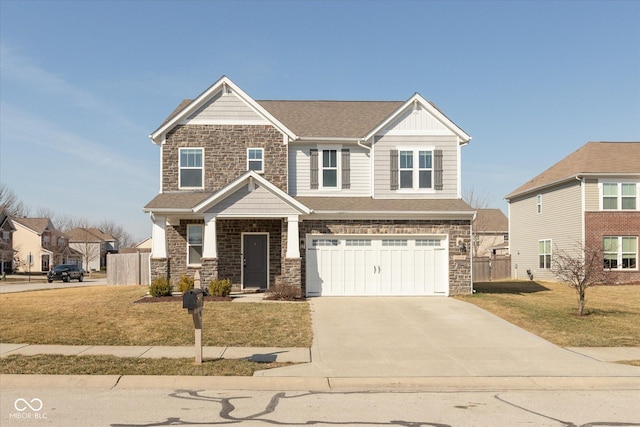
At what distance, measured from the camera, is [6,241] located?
66562mm

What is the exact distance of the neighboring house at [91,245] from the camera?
87.6 meters

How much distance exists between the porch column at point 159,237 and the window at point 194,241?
1.13 metres

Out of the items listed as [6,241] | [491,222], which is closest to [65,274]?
[6,241]

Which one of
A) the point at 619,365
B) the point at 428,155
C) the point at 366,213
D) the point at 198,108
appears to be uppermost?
the point at 198,108

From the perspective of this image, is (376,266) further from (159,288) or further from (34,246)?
(34,246)

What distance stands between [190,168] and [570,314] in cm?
1496

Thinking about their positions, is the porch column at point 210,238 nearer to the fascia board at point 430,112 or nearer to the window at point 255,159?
the window at point 255,159

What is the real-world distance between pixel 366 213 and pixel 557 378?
11.8m

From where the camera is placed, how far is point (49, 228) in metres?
78.3

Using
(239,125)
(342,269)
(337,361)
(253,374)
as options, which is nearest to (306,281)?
(342,269)

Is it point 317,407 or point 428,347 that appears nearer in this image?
point 317,407

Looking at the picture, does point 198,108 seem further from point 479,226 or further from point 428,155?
point 479,226

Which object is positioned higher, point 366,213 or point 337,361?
point 366,213

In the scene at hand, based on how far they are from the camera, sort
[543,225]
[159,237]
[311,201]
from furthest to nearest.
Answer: [543,225] → [311,201] → [159,237]
